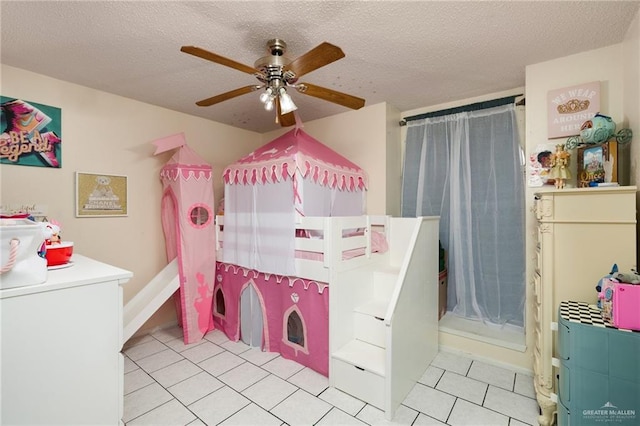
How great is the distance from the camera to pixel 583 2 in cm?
163

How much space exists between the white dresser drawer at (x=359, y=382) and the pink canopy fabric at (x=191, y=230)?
1.60m

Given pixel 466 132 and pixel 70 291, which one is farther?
pixel 466 132

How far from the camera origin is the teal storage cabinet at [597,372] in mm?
1348

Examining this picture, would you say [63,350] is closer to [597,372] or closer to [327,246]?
[327,246]

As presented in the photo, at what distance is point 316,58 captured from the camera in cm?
153

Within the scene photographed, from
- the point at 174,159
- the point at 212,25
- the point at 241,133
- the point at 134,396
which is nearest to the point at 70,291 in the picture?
the point at 134,396

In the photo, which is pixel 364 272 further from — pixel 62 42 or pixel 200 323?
pixel 62 42

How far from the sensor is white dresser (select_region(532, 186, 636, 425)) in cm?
164

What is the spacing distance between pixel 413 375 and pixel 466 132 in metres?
2.41

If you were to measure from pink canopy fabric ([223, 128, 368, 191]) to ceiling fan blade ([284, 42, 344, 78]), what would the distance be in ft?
2.84

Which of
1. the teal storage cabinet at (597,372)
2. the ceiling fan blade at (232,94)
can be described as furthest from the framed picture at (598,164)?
the ceiling fan blade at (232,94)

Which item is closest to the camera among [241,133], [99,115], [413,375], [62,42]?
[62,42]

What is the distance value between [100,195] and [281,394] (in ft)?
8.40

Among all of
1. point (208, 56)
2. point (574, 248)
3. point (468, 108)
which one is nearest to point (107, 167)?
point (208, 56)
